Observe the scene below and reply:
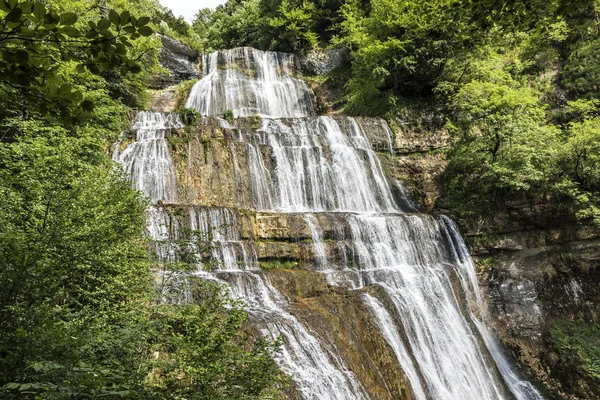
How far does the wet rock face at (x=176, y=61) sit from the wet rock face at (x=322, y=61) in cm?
865

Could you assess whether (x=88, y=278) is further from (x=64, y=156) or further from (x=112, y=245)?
(x=64, y=156)

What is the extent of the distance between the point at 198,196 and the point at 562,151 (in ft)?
45.2

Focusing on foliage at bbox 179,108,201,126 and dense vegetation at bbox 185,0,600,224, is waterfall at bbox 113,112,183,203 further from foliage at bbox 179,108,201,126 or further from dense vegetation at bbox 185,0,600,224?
dense vegetation at bbox 185,0,600,224

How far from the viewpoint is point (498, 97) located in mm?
14148

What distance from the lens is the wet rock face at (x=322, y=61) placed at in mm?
27344

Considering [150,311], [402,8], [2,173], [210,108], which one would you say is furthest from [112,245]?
[402,8]

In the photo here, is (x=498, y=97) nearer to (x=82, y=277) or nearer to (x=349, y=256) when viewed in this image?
(x=349, y=256)

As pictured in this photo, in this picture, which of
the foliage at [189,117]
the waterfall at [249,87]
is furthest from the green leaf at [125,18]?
the waterfall at [249,87]

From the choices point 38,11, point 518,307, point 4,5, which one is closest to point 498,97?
point 518,307

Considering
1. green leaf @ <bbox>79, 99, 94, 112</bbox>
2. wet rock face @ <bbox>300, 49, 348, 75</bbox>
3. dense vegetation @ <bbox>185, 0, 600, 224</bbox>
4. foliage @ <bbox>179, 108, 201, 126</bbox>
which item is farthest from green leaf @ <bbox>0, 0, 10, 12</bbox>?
wet rock face @ <bbox>300, 49, 348, 75</bbox>

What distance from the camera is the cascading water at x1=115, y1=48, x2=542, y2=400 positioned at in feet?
24.6

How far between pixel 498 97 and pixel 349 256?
9.41 metres

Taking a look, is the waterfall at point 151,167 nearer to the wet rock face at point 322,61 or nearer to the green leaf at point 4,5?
the green leaf at point 4,5

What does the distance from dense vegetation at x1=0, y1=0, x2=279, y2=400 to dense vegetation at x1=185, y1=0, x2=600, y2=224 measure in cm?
1097
